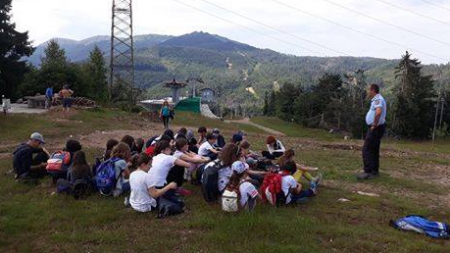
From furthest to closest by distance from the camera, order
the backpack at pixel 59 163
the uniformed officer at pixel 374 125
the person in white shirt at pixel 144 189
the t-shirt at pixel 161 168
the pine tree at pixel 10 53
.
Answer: the pine tree at pixel 10 53
the uniformed officer at pixel 374 125
the backpack at pixel 59 163
the t-shirt at pixel 161 168
the person in white shirt at pixel 144 189

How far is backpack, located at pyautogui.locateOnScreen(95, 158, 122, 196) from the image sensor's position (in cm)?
1059

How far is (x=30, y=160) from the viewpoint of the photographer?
12.4 metres

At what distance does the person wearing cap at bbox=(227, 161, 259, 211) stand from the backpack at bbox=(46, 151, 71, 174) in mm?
4546

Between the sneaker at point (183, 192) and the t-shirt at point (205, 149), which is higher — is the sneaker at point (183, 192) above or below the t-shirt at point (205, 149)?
below

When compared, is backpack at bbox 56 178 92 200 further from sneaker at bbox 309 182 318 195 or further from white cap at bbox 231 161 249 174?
sneaker at bbox 309 182 318 195

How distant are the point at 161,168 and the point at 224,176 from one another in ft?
4.29

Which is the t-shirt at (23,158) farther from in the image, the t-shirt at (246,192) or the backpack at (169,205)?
the t-shirt at (246,192)

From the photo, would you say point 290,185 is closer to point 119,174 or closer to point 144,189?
point 144,189

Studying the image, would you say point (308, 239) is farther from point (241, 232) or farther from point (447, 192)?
point (447, 192)

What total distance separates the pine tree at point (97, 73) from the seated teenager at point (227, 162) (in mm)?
55335

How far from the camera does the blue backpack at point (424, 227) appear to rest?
8.66m

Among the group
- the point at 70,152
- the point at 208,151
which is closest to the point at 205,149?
the point at 208,151

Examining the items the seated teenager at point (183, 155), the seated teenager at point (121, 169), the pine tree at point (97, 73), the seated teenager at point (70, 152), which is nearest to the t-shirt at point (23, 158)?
the seated teenager at point (70, 152)

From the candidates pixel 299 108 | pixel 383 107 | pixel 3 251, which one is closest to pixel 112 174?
pixel 3 251
